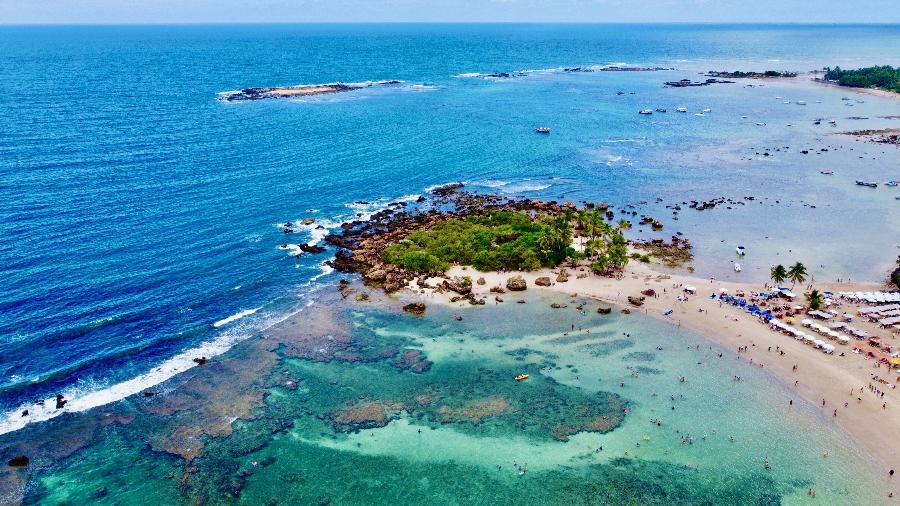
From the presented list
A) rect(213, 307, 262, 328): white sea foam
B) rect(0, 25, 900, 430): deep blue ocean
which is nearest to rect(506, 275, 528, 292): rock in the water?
rect(0, 25, 900, 430): deep blue ocean

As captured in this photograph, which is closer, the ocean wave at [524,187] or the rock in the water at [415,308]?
the rock in the water at [415,308]

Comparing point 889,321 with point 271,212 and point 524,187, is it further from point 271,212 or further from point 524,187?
point 271,212

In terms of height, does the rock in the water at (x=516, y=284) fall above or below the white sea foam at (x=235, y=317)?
above

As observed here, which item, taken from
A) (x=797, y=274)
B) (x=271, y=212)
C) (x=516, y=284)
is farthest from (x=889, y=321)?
(x=271, y=212)

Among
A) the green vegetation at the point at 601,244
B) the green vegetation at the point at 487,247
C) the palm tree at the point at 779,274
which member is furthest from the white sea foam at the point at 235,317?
the palm tree at the point at 779,274

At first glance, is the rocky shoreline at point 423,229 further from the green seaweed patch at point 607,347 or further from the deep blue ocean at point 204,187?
the green seaweed patch at point 607,347

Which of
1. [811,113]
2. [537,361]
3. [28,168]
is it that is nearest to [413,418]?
[537,361]

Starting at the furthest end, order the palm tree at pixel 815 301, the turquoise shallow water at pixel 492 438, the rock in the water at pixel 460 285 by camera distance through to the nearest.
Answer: the rock in the water at pixel 460 285 → the palm tree at pixel 815 301 → the turquoise shallow water at pixel 492 438
